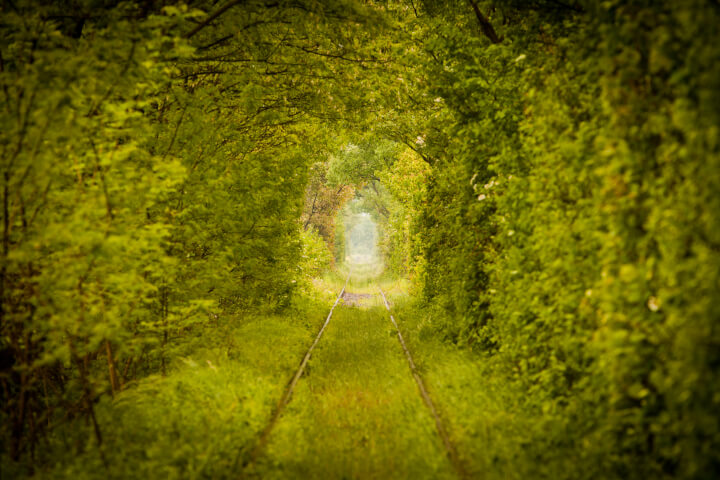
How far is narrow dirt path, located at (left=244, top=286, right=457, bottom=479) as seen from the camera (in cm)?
542

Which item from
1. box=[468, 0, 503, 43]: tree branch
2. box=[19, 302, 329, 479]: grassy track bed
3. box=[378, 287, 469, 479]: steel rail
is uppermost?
box=[468, 0, 503, 43]: tree branch

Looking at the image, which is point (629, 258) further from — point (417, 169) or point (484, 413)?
point (417, 169)

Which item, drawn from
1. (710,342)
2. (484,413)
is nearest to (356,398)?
(484,413)

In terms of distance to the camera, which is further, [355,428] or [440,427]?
[355,428]

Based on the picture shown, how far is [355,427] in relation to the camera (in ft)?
22.2

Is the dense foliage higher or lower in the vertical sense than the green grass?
higher

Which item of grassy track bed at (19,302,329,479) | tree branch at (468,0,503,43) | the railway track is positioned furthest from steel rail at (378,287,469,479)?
tree branch at (468,0,503,43)

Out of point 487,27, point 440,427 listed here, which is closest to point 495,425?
point 440,427

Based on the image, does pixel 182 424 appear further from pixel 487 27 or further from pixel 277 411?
pixel 487 27

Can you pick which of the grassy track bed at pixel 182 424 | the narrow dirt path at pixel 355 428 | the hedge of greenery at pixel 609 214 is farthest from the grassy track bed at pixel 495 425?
the grassy track bed at pixel 182 424

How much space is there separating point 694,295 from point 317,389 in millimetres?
6567

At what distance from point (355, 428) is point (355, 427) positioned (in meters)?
0.03

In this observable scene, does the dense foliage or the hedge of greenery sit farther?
the dense foliage

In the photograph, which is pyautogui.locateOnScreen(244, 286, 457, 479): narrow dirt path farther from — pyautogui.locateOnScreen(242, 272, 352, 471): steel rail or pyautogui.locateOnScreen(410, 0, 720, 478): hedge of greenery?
pyautogui.locateOnScreen(410, 0, 720, 478): hedge of greenery
